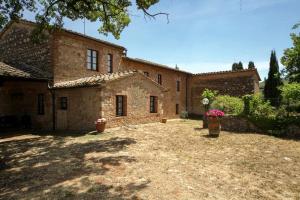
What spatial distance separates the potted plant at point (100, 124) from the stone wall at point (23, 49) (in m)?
5.24

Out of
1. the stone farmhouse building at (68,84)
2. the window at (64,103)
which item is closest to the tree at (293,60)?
the stone farmhouse building at (68,84)

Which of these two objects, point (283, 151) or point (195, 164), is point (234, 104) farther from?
point (195, 164)

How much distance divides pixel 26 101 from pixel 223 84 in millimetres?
18990

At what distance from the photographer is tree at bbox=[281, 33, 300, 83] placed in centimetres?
1705

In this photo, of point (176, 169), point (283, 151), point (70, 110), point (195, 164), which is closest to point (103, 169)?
point (176, 169)

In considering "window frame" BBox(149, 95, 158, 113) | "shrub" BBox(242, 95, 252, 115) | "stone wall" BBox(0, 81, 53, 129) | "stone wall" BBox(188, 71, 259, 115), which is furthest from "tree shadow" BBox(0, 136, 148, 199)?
"stone wall" BBox(188, 71, 259, 115)

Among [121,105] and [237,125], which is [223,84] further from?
[121,105]

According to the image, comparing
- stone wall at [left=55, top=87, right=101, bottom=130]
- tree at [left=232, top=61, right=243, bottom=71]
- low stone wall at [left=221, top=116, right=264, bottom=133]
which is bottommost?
low stone wall at [left=221, top=116, right=264, bottom=133]

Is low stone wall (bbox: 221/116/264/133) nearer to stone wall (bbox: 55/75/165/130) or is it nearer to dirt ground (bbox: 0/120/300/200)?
dirt ground (bbox: 0/120/300/200)

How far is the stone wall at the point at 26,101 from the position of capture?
1551 cm

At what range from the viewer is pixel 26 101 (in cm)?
1656

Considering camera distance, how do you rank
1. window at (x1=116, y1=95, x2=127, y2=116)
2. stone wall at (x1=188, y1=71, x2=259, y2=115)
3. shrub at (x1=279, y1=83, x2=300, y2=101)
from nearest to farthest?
shrub at (x1=279, y1=83, x2=300, y2=101) → window at (x1=116, y1=95, x2=127, y2=116) → stone wall at (x1=188, y1=71, x2=259, y2=115)

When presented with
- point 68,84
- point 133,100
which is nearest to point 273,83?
point 133,100

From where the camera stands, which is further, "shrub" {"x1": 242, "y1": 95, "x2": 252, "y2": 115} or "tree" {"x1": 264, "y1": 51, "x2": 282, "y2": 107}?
"tree" {"x1": 264, "y1": 51, "x2": 282, "y2": 107}
